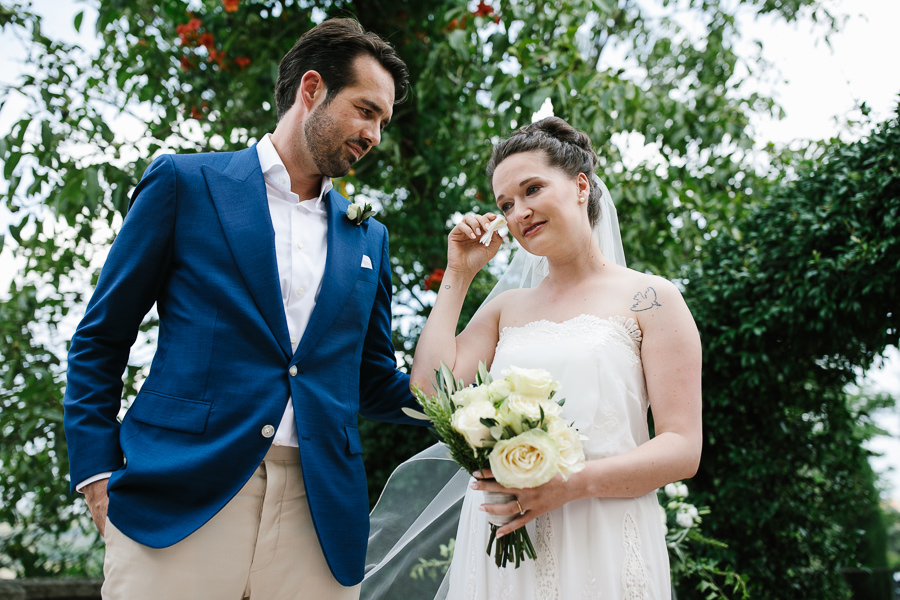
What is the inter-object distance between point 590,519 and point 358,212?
1167mm

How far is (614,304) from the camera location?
81.3 inches

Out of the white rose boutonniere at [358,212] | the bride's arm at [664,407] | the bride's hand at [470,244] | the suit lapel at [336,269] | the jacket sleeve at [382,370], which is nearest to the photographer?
the bride's arm at [664,407]

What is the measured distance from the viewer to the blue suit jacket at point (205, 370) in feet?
5.38

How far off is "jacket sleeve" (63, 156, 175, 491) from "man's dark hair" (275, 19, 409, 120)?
57 cm

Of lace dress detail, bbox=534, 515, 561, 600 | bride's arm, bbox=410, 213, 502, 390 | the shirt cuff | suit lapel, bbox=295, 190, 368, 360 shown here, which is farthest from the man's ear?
lace dress detail, bbox=534, 515, 561, 600

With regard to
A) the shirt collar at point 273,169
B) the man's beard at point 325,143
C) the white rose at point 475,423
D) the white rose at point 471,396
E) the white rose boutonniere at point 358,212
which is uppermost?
the man's beard at point 325,143

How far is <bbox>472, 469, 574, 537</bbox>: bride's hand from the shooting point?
169 centimetres

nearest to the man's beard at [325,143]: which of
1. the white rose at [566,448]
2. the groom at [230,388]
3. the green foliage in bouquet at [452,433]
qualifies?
the groom at [230,388]

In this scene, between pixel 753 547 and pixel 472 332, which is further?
pixel 753 547

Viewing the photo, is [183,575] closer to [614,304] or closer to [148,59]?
[614,304]

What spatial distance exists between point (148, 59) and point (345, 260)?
→ 3.06 m

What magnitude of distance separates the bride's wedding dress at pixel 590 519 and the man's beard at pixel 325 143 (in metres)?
0.81

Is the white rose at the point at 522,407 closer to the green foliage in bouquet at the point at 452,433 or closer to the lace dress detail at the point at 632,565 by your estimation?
the green foliage in bouquet at the point at 452,433

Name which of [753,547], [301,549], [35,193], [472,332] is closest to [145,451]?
[301,549]
